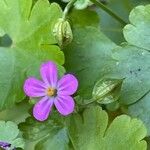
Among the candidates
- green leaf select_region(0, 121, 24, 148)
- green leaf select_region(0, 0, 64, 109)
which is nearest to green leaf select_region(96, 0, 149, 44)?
green leaf select_region(0, 0, 64, 109)

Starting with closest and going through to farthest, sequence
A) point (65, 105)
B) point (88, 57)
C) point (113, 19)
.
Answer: point (65, 105) < point (88, 57) < point (113, 19)

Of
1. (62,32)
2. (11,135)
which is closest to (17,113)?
(11,135)

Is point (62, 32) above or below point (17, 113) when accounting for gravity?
above

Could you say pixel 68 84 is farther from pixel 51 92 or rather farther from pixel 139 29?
pixel 139 29

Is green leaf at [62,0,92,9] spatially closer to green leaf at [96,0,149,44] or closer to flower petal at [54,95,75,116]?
green leaf at [96,0,149,44]

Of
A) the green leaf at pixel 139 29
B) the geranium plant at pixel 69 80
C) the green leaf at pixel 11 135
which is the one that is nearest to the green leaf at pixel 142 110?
the geranium plant at pixel 69 80

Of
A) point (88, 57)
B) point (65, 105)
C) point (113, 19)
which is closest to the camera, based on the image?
point (65, 105)
